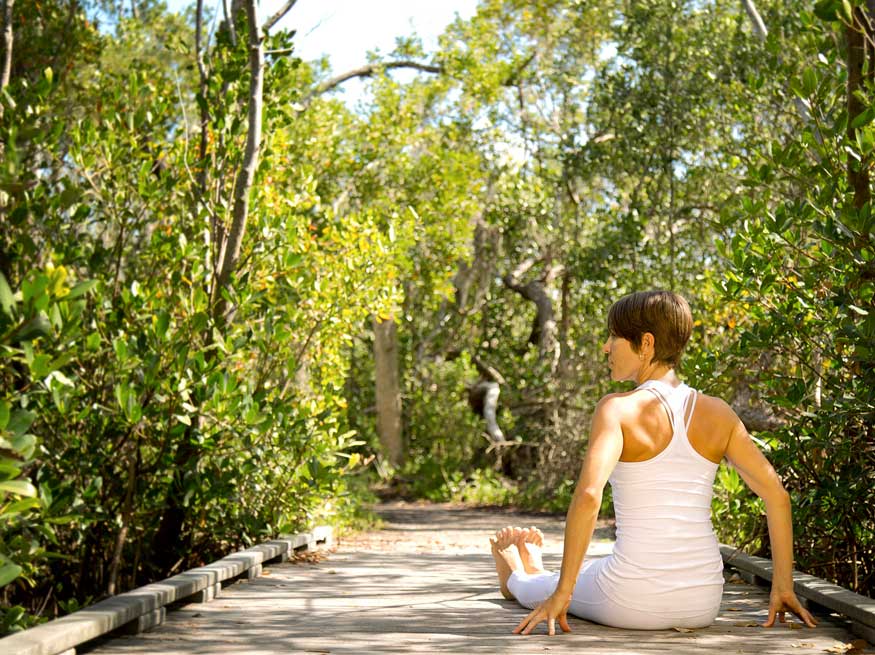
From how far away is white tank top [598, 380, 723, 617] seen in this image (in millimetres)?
4449

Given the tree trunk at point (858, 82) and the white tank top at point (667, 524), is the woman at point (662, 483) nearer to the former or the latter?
the white tank top at point (667, 524)

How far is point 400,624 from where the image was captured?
5180 millimetres

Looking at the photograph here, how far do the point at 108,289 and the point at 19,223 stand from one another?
2.05 m

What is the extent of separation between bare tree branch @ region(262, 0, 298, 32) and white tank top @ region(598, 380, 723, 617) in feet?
18.8

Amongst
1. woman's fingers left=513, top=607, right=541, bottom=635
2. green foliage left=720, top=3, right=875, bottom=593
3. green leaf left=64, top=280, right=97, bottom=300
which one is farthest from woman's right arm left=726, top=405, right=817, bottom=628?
green leaf left=64, top=280, right=97, bottom=300

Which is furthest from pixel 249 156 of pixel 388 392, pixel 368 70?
pixel 368 70

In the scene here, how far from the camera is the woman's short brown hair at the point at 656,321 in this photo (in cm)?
452

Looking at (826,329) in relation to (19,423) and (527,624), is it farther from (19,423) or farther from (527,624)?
(19,423)

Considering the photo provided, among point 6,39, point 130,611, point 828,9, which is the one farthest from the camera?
point 6,39

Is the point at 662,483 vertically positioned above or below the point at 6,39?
below

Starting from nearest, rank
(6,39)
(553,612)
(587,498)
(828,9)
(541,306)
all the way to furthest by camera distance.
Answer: (587,498)
(553,612)
(828,9)
(6,39)
(541,306)

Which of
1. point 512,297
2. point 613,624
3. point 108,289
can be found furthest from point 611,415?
point 512,297

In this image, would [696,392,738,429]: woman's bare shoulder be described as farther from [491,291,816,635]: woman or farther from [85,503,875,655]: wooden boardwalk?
[85,503,875,655]: wooden boardwalk

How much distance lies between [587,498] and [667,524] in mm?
468
